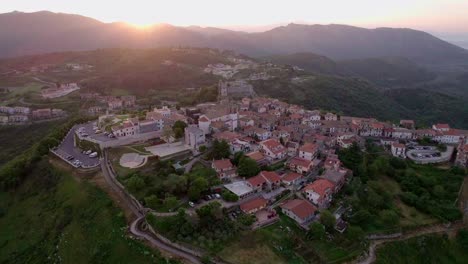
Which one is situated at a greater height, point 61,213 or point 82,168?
point 82,168

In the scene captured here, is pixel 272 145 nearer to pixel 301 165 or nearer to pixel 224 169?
pixel 301 165

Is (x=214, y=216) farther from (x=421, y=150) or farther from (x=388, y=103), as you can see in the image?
(x=388, y=103)

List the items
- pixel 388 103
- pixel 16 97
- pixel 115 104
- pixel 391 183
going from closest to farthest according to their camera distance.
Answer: pixel 391 183, pixel 115 104, pixel 16 97, pixel 388 103

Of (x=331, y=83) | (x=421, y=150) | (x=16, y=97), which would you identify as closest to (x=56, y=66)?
(x=16, y=97)

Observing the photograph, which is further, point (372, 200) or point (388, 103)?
point (388, 103)

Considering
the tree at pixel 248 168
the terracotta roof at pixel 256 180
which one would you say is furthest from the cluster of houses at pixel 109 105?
the terracotta roof at pixel 256 180

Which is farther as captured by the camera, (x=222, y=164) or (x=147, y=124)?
(x=147, y=124)

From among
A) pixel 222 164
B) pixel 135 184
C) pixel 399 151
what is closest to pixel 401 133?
pixel 399 151
